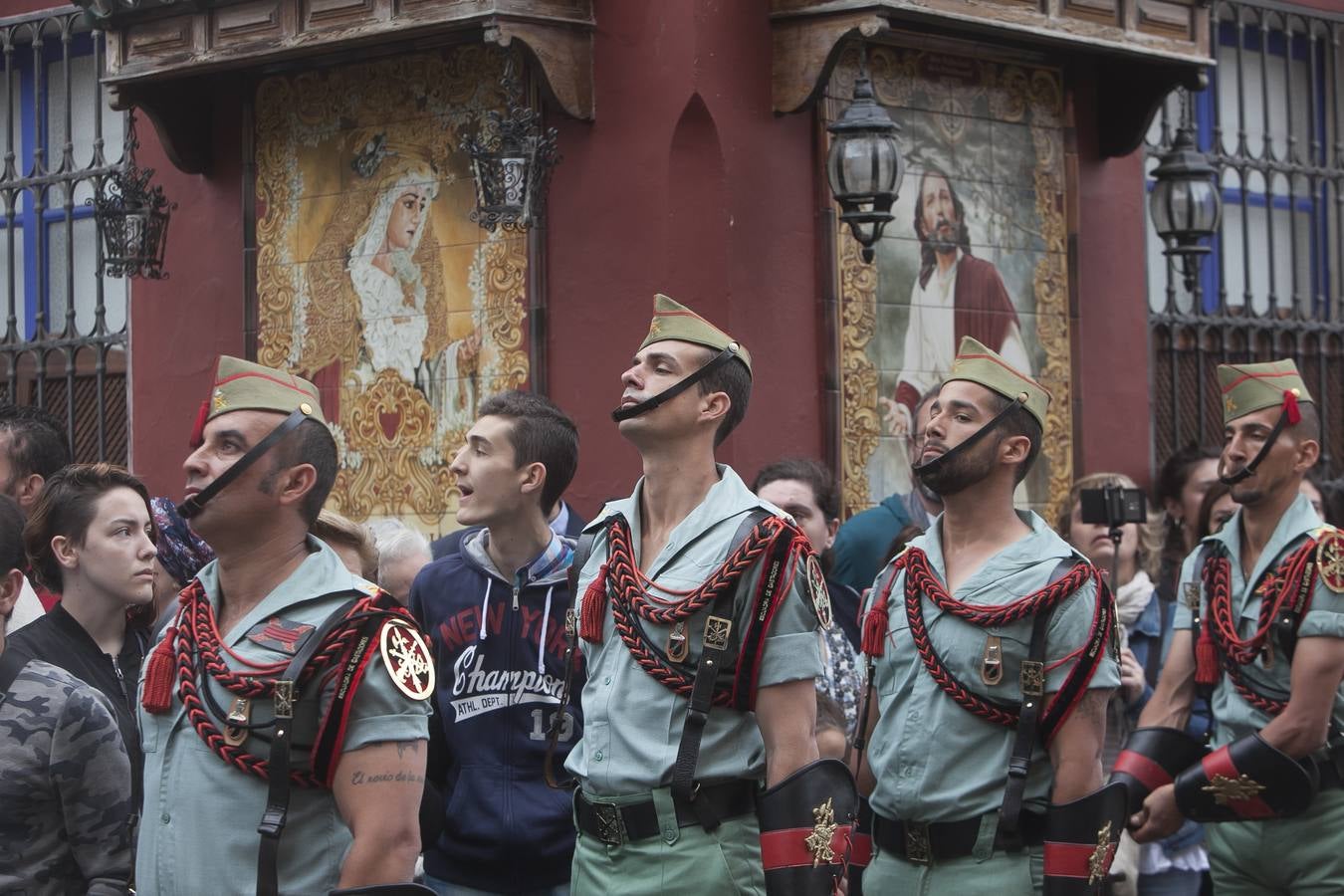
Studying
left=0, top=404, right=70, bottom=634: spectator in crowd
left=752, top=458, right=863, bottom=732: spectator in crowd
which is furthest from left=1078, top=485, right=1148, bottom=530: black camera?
left=0, top=404, right=70, bottom=634: spectator in crowd

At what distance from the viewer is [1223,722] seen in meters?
6.58

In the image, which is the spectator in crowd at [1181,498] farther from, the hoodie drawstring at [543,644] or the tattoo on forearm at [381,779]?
the tattoo on forearm at [381,779]

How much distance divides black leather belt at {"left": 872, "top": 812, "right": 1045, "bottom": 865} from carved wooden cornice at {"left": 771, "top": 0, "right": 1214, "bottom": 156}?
5169 millimetres

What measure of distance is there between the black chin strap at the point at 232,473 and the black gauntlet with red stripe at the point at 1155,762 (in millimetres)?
3106

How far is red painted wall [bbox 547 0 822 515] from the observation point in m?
10.1

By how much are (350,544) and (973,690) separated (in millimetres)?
2725

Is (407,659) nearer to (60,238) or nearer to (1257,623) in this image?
(1257,623)

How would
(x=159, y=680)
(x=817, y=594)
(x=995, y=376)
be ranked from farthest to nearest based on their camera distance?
(x=995, y=376) < (x=817, y=594) < (x=159, y=680)

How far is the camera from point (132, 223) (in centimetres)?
1148

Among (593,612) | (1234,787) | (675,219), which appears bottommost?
(1234,787)

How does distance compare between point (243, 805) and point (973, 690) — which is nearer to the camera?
point (243, 805)

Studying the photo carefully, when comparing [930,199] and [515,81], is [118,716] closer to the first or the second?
[515,81]

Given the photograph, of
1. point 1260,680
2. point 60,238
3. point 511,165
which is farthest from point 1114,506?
point 60,238

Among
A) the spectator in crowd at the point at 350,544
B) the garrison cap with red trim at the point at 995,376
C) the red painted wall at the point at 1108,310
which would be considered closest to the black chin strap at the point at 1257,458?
the garrison cap with red trim at the point at 995,376
